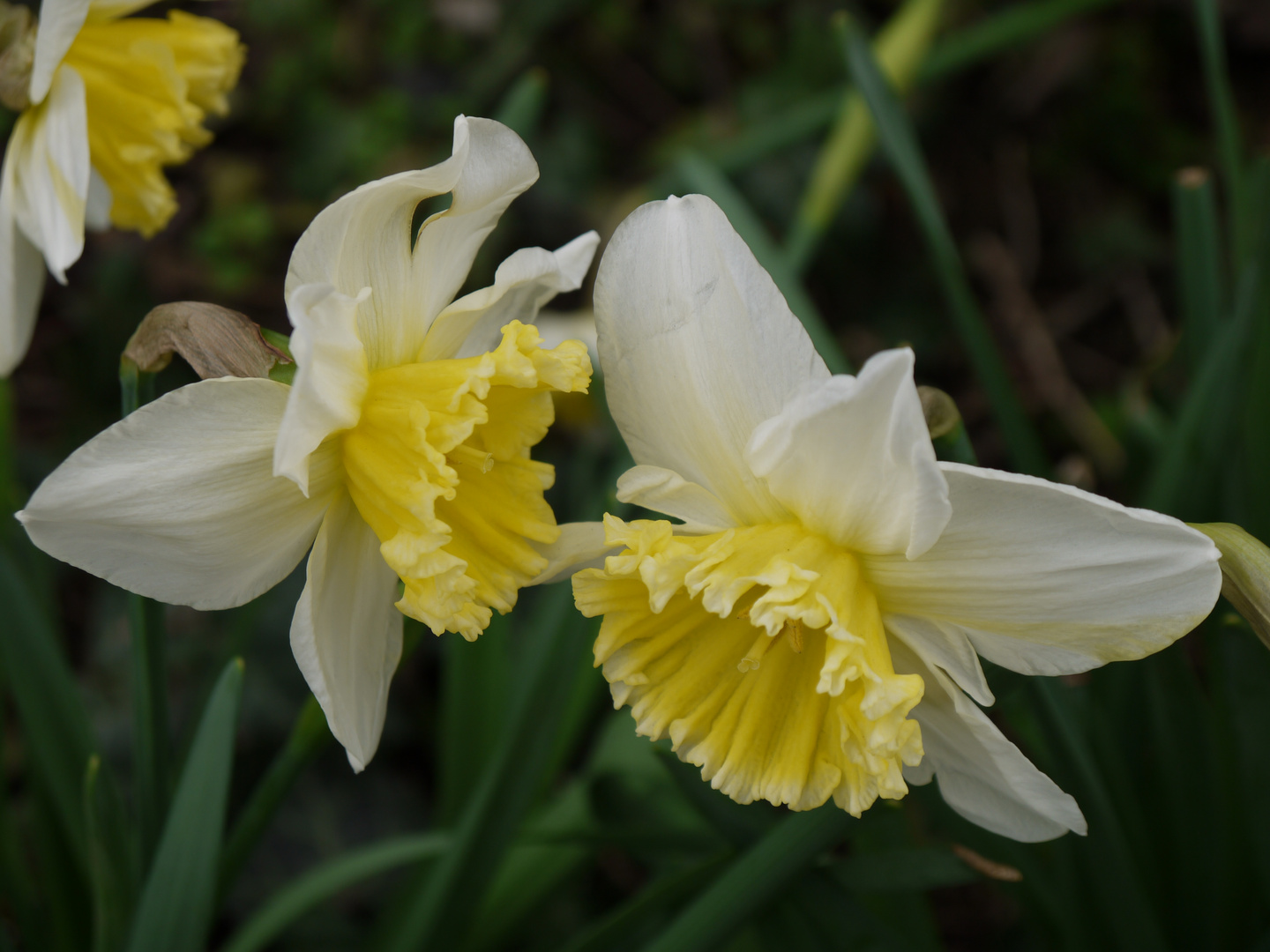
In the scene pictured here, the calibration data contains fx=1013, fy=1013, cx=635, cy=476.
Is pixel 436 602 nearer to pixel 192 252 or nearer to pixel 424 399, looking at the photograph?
pixel 424 399

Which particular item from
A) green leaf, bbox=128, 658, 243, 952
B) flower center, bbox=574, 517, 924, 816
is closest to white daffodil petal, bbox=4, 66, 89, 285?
green leaf, bbox=128, 658, 243, 952

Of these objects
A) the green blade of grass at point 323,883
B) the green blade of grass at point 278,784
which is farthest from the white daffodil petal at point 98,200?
the green blade of grass at point 323,883

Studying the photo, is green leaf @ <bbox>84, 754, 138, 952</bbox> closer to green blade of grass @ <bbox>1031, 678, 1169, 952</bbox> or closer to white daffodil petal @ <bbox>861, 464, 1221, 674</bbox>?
white daffodil petal @ <bbox>861, 464, 1221, 674</bbox>

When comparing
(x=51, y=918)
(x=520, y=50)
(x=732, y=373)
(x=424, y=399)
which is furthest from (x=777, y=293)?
(x=520, y=50)

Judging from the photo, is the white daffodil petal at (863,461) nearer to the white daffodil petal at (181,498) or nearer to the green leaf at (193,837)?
the white daffodil petal at (181,498)

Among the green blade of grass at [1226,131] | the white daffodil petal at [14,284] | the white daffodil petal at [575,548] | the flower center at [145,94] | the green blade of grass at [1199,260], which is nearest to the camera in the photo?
the white daffodil petal at [575,548]

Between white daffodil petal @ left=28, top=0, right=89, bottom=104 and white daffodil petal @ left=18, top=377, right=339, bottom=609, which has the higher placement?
white daffodil petal @ left=28, top=0, right=89, bottom=104
